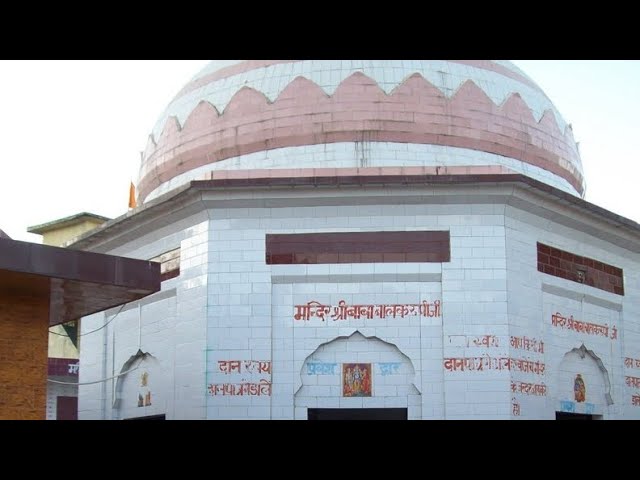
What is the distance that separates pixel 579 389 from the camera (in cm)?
1355

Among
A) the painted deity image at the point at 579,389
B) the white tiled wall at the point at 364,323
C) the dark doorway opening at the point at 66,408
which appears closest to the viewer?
the white tiled wall at the point at 364,323

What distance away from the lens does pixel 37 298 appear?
9.73 metres

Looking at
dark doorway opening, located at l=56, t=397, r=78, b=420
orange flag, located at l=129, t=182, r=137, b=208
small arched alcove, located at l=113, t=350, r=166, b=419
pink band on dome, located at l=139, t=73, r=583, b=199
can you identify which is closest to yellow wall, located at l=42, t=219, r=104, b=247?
dark doorway opening, located at l=56, t=397, r=78, b=420

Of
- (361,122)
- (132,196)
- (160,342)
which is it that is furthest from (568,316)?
(132,196)

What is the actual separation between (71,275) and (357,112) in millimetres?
5800

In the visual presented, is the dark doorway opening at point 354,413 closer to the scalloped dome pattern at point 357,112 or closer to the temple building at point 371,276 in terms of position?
the temple building at point 371,276

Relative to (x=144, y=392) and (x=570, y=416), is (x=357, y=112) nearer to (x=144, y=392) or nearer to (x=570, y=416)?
(x=144, y=392)

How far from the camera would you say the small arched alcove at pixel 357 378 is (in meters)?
12.3

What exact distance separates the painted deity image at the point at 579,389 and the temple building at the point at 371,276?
0.09 ft

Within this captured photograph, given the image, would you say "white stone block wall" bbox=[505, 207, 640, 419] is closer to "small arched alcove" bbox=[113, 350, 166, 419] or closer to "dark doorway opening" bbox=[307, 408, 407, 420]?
"dark doorway opening" bbox=[307, 408, 407, 420]

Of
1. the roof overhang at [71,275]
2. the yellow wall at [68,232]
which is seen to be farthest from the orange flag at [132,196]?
the roof overhang at [71,275]
